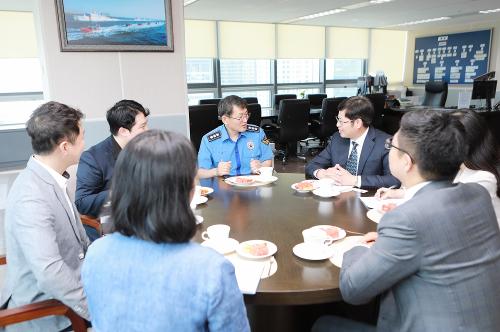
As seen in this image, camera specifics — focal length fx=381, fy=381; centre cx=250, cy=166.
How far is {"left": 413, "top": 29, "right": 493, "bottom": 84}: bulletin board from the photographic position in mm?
8695

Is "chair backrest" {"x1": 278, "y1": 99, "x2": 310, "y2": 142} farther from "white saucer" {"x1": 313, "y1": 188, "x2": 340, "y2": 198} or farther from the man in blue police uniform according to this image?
"white saucer" {"x1": 313, "y1": 188, "x2": 340, "y2": 198}

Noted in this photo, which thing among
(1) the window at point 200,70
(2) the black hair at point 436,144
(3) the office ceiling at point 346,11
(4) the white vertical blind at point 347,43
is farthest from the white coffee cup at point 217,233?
(4) the white vertical blind at point 347,43

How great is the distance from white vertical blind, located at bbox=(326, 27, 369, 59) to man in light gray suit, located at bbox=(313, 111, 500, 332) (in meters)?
8.41

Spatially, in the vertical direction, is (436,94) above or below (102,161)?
above

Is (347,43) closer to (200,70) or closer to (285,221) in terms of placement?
(200,70)

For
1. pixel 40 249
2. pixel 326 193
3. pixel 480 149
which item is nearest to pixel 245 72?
pixel 326 193

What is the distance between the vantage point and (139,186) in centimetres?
80

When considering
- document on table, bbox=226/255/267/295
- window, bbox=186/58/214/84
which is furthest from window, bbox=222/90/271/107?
document on table, bbox=226/255/267/295

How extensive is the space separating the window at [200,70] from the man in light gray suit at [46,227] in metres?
6.50

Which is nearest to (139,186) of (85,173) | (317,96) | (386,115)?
(85,173)

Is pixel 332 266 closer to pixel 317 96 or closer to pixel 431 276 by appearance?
pixel 431 276

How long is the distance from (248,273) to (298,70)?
8.35m

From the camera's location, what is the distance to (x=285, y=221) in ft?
5.41

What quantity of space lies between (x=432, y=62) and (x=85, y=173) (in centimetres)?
972
